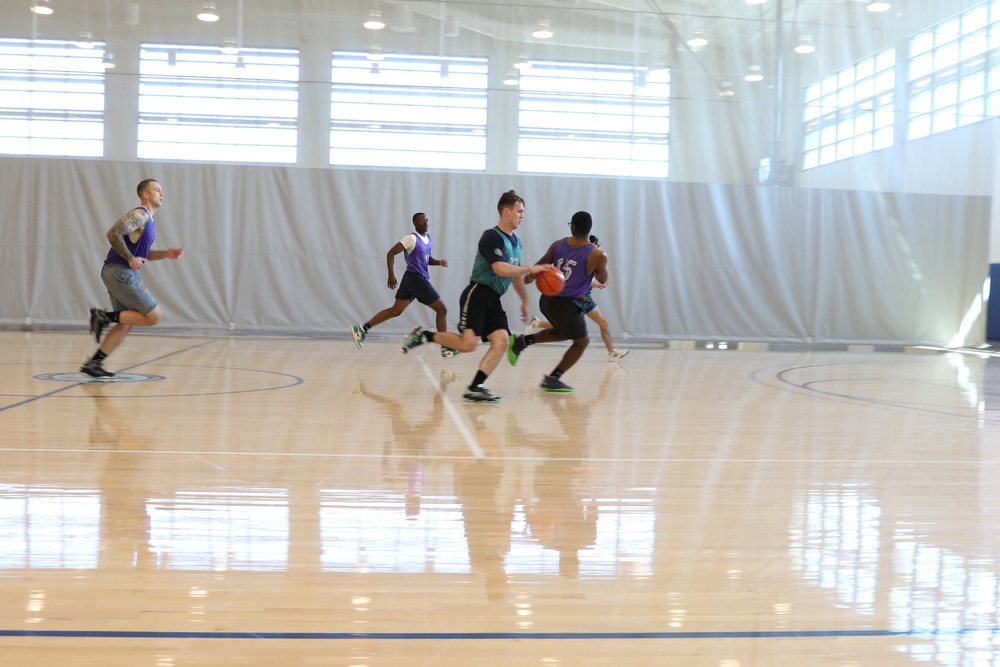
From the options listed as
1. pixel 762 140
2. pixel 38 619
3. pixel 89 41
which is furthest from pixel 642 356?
pixel 38 619

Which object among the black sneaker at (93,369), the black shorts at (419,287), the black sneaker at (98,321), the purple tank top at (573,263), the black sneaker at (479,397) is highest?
the purple tank top at (573,263)

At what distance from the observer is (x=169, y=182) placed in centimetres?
1350

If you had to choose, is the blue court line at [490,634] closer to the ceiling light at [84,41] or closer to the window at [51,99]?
the window at [51,99]

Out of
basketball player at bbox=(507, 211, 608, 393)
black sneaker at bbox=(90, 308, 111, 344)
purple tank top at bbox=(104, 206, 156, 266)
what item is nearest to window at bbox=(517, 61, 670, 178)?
basketball player at bbox=(507, 211, 608, 393)

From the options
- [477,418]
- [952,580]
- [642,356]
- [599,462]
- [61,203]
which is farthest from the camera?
[61,203]

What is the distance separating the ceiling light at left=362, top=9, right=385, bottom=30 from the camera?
45.2ft

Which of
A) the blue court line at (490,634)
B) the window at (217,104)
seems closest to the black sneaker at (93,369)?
the blue court line at (490,634)

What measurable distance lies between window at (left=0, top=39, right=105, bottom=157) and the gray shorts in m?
7.59

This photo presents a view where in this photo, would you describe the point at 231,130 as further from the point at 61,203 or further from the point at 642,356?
the point at 642,356

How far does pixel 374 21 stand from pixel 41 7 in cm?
453

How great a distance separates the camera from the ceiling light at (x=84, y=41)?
13.4 m

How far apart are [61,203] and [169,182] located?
148cm

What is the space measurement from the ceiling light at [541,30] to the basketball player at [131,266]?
8.44 m

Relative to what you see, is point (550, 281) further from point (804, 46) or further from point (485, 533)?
point (804, 46)
